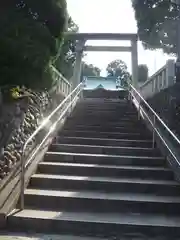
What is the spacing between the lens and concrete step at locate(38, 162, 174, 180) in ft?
20.9

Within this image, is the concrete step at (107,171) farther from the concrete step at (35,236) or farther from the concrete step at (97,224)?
the concrete step at (35,236)

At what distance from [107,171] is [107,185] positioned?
52 centimetres

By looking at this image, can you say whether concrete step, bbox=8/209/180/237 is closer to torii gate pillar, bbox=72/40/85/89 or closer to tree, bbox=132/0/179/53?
tree, bbox=132/0/179/53

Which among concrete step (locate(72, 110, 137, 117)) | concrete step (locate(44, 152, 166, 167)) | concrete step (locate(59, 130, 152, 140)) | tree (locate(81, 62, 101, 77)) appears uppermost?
tree (locate(81, 62, 101, 77))

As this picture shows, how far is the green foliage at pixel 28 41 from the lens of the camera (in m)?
6.60

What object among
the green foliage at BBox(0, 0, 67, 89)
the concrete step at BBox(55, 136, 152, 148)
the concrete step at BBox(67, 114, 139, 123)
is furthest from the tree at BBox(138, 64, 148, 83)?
the green foliage at BBox(0, 0, 67, 89)

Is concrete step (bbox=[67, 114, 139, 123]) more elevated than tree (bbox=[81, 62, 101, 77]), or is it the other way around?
tree (bbox=[81, 62, 101, 77])

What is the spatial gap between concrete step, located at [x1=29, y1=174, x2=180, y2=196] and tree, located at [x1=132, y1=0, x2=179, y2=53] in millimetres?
11634

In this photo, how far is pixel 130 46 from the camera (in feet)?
60.0

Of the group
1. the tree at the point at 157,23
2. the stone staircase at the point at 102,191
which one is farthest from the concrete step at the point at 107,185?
the tree at the point at 157,23

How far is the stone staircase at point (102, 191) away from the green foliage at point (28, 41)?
4.67ft

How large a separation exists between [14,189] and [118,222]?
146 cm

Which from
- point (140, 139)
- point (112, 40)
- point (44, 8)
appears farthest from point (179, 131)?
point (112, 40)

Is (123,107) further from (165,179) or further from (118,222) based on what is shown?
(118,222)
